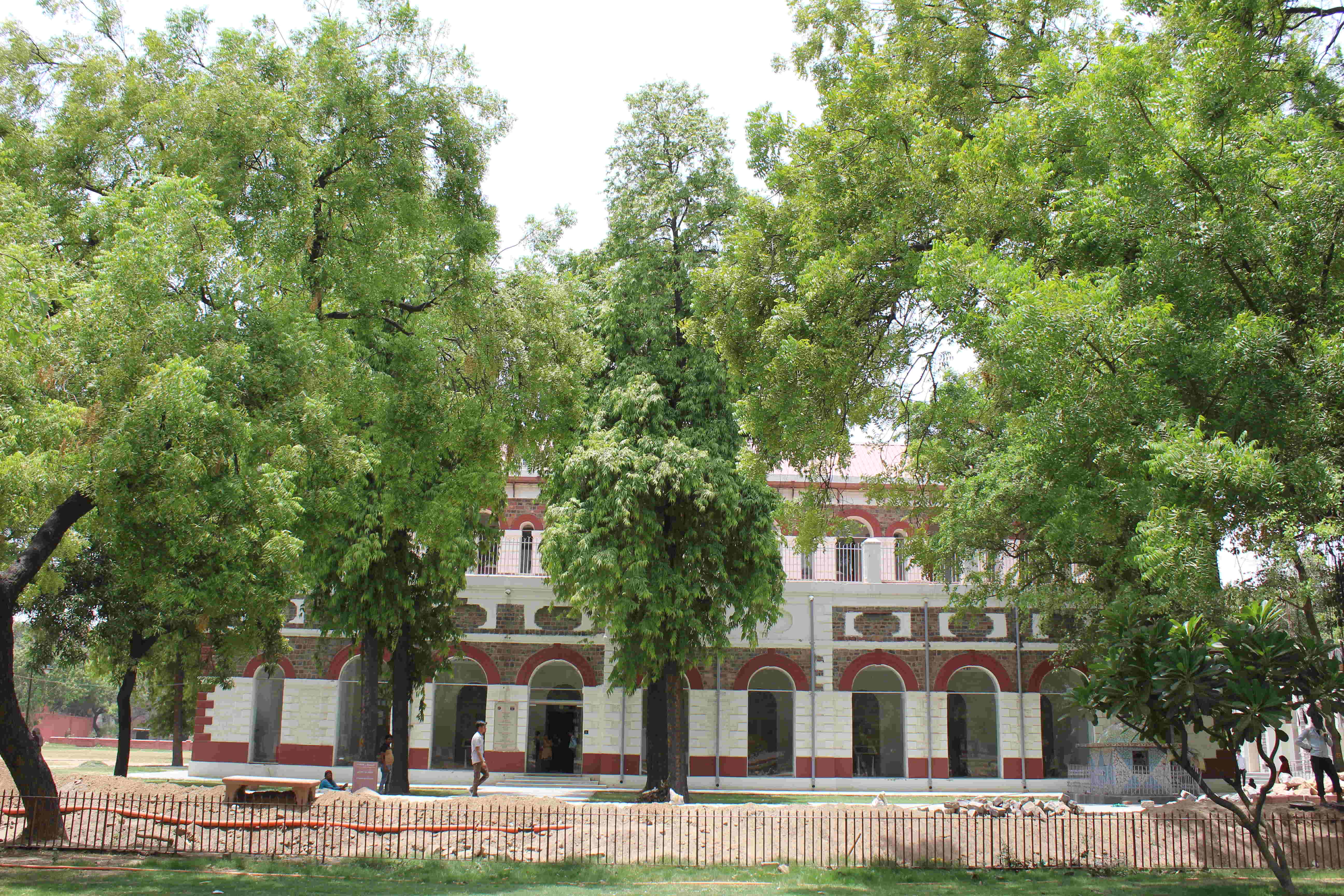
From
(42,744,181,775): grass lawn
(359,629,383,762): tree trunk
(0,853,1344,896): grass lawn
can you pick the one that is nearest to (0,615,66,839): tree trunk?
(0,853,1344,896): grass lawn

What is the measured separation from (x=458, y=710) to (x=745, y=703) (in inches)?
289

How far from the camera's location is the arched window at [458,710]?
26406 millimetres

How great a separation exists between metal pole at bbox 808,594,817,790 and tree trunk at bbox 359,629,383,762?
1060 centimetres

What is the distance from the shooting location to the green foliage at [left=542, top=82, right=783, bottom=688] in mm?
20922

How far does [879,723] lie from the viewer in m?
26.8

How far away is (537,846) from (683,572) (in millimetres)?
9038

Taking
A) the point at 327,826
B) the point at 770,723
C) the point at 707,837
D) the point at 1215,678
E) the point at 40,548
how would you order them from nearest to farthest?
the point at 1215,678, the point at 40,548, the point at 327,826, the point at 707,837, the point at 770,723

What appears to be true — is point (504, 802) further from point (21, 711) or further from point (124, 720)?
point (124, 720)

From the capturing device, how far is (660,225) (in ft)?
75.0

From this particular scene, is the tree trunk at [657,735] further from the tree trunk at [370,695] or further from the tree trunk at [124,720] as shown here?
the tree trunk at [124,720]

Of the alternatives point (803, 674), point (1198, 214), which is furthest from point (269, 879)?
point (803, 674)

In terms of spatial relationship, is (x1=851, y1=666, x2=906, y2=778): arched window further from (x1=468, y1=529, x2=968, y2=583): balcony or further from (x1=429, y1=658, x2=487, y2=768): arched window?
(x1=429, y1=658, x2=487, y2=768): arched window

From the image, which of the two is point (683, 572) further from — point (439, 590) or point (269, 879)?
point (269, 879)

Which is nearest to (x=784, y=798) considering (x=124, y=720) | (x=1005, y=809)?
(x=1005, y=809)
